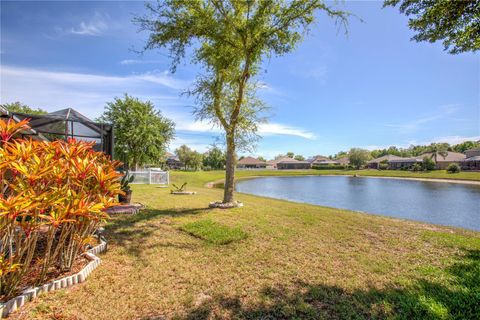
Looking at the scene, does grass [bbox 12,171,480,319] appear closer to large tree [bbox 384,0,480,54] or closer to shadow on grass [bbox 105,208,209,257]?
shadow on grass [bbox 105,208,209,257]

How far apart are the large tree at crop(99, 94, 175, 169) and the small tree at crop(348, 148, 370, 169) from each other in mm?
61612

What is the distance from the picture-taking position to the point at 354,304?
2920 millimetres

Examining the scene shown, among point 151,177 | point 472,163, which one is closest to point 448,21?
point 151,177

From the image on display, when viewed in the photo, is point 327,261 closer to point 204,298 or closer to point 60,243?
point 204,298

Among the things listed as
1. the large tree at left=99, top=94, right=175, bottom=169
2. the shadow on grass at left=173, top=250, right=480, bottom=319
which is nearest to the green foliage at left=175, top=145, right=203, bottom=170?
Answer: the large tree at left=99, top=94, right=175, bottom=169

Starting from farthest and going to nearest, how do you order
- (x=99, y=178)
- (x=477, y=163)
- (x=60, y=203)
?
(x=477, y=163), (x=99, y=178), (x=60, y=203)

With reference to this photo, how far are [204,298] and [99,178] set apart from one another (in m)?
2.19

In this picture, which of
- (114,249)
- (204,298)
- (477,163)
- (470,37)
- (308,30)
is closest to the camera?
(204,298)

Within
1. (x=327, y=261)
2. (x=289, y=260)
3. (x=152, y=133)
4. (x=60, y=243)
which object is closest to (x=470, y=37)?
(x=327, y=261)

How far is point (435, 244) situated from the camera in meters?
5.44

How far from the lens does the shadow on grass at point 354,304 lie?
2693 mm

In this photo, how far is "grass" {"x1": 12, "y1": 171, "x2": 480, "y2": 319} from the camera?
2732 mm

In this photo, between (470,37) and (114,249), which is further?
(470,37)

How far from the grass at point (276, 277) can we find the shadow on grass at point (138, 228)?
24 mm
